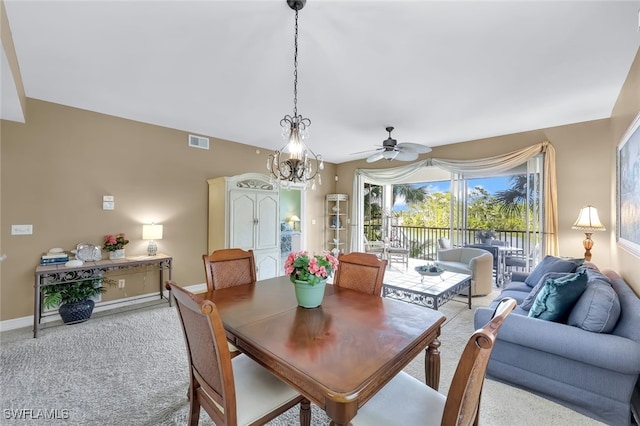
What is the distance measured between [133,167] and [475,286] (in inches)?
208

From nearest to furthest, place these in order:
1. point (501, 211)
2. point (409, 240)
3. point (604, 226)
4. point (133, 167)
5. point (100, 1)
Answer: point (100, 1), point (604, 226), point (133, 167), point (501, 211), point (409, 240)

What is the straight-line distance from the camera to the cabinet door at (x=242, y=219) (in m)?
4.13

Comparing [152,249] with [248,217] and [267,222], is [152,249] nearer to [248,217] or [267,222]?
[248,217]

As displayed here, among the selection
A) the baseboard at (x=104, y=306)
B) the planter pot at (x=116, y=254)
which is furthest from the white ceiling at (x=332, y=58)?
the baseboard at (x=104, y=306)

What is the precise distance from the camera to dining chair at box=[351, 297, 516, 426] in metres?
0.86

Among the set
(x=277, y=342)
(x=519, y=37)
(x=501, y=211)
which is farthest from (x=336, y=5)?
(x=501, y=211)

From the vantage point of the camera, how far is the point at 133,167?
3.81 meters

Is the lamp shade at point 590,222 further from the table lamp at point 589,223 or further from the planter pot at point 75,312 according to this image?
the planter pot at point 75,312

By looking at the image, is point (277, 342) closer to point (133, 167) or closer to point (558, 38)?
point (558, 38)

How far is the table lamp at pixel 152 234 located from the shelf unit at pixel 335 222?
12.4 ft

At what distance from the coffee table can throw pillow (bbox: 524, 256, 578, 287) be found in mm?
664

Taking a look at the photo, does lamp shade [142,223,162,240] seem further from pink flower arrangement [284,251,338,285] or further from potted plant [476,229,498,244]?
potted plant [476,229,498,244]

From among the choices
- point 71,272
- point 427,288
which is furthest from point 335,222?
point 71,272

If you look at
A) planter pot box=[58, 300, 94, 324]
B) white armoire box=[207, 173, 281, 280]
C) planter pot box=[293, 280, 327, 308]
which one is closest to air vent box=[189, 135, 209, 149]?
white armoire box=[207, 173, 281, 280]
